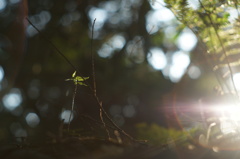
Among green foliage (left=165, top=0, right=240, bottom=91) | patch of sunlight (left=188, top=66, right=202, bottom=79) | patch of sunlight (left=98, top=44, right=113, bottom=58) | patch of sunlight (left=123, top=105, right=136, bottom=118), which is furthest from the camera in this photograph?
patch of sunlight (left=188, top=66, right=202, bottom=79)

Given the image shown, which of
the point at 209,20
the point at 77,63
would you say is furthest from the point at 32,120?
the point at 209,20

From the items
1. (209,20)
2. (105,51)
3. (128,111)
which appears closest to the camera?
(209,20)

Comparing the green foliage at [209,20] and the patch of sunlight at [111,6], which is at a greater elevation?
the green foliage at [209,20]

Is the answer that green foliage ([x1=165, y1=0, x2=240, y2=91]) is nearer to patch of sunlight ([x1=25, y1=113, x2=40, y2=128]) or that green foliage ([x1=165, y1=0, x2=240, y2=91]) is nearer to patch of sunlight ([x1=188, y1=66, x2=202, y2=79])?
patch of sunlight ([x1=25, y1=113, x2=40, y2=128])

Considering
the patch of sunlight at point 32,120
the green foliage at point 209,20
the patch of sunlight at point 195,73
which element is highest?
the green foliage at point 209,20

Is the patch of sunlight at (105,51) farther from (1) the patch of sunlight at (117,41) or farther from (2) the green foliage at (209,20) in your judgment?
(2) the green foliage at (209,20)

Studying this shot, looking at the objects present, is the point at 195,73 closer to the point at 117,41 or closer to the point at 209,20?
the point at 117,41

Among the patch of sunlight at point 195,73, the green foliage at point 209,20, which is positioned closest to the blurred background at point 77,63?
the patch of sunlight at point 195,73

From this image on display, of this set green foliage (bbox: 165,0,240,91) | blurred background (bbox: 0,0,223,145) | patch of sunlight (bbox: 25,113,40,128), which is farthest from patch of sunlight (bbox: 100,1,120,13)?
green foliage (bbox: 165,0,240,91)
